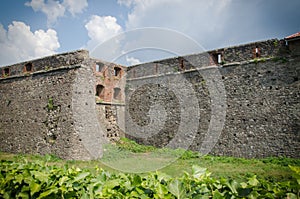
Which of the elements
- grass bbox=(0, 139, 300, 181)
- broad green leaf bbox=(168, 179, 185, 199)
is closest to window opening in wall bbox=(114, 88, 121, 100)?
grass bbox=(0, 139, 300, 181)

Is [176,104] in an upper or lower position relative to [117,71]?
lower

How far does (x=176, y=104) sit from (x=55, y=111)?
20.5ft

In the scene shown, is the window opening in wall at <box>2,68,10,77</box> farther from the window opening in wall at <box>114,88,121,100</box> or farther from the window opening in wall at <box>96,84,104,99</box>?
the window opening in wall at <box>114,88,121,100</box>

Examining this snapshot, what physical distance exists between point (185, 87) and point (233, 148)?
13.3 feet

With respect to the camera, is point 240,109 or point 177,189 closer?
point 177,189

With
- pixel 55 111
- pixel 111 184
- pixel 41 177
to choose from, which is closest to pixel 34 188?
pixel 41 177

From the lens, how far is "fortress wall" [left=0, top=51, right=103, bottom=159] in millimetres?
11047

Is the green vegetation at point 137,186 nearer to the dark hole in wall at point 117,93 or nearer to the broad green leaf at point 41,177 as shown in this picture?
the broad green leaf at point 41,177

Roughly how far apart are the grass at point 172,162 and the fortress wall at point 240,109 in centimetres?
62

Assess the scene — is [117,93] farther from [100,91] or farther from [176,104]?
[176,104]

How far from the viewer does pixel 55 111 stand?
452 inches

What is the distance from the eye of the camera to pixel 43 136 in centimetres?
1163

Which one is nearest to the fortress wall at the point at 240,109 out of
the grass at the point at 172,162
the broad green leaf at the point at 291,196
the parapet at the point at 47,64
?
the grass at the point at 172,162

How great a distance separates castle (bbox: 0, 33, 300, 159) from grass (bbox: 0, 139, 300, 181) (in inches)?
20.3
